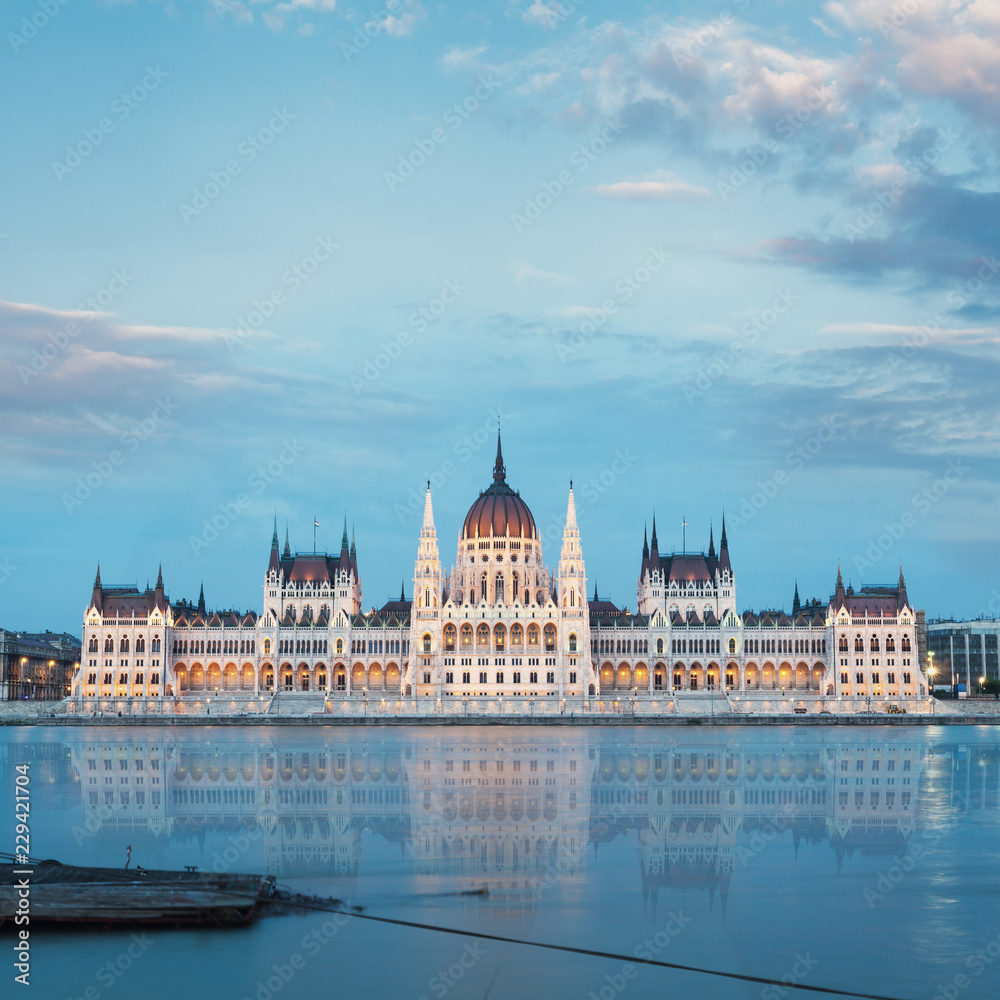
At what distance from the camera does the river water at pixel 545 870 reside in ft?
66.0

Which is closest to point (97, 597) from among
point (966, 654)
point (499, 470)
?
point (499, 470)

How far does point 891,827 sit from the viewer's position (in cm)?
3681

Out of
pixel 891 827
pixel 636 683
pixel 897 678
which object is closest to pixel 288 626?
pixel 636 683

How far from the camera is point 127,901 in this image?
22.4m

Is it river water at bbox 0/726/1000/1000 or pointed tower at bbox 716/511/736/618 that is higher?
pointed tower at bbox 716/511/736/618

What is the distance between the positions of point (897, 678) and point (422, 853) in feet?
423

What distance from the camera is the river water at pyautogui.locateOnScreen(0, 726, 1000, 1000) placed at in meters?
20.1

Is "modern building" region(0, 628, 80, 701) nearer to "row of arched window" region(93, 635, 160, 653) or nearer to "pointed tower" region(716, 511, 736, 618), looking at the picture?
"row of arched window" region(93, 635, 160, 653)

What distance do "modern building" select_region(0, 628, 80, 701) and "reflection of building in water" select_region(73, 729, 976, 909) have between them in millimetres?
100905

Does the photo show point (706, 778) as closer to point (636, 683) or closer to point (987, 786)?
point (987, 786)

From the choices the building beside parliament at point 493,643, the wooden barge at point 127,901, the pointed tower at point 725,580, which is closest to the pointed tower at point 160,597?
the building beside parliament at point 493,643

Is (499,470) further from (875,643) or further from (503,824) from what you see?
(503,824)

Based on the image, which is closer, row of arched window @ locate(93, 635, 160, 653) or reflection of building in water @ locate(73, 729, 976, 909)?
reflection of building in water @ locate(73, 729, 976, 909)

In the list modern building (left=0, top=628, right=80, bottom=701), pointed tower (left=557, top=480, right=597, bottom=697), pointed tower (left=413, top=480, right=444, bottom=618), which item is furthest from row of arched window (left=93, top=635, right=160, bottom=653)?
pointed tower (left=557, top=480, right=597, bottom=697)
